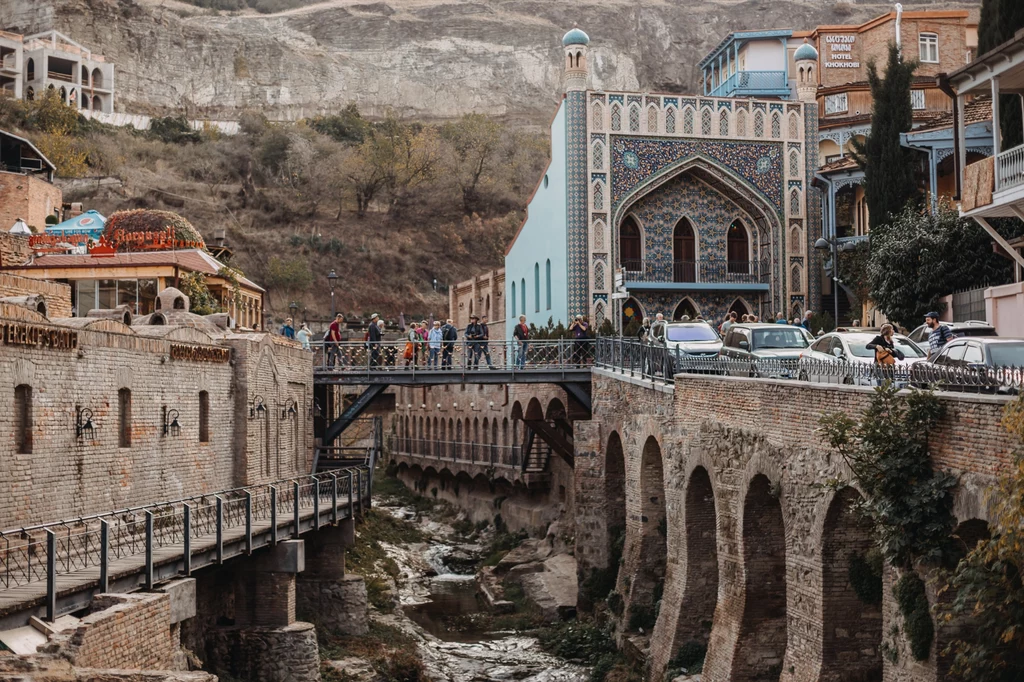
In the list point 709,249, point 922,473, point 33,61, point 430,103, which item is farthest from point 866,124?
point 430,103

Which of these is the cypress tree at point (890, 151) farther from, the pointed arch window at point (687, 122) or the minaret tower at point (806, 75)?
the pointed arch window at point (687, 122)

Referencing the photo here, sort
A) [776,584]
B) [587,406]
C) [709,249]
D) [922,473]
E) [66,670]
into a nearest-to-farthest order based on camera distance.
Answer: [66,670] < [922,473] < [776,584] < [587,406] < [709,249]

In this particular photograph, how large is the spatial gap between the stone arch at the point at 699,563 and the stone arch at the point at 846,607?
577 cm

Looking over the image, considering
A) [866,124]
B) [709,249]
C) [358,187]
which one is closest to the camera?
[709,249]

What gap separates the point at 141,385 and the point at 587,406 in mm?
14471

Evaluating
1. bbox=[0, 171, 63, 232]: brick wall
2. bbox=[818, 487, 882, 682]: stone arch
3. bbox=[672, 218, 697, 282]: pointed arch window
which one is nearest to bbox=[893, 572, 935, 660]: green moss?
bbox=[818, 487, 882, 682]: stone arch

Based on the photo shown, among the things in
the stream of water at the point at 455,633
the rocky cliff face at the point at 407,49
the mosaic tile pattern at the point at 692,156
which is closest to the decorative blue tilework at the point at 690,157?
the mosaic tile pattern at the point at 692,156

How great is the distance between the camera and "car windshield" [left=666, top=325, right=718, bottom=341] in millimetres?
27750

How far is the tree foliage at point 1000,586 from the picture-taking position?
1088 cm

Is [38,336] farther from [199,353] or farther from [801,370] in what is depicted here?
[801,370]

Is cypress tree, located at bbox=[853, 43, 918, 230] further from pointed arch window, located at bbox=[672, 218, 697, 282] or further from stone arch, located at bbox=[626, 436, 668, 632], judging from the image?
stone arch, located at bbox=[626, 436, 668, 632]

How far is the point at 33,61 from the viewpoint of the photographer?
84375 mm

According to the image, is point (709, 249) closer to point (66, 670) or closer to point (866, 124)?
point (866, 124)

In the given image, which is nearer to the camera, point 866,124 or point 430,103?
point 866,124
